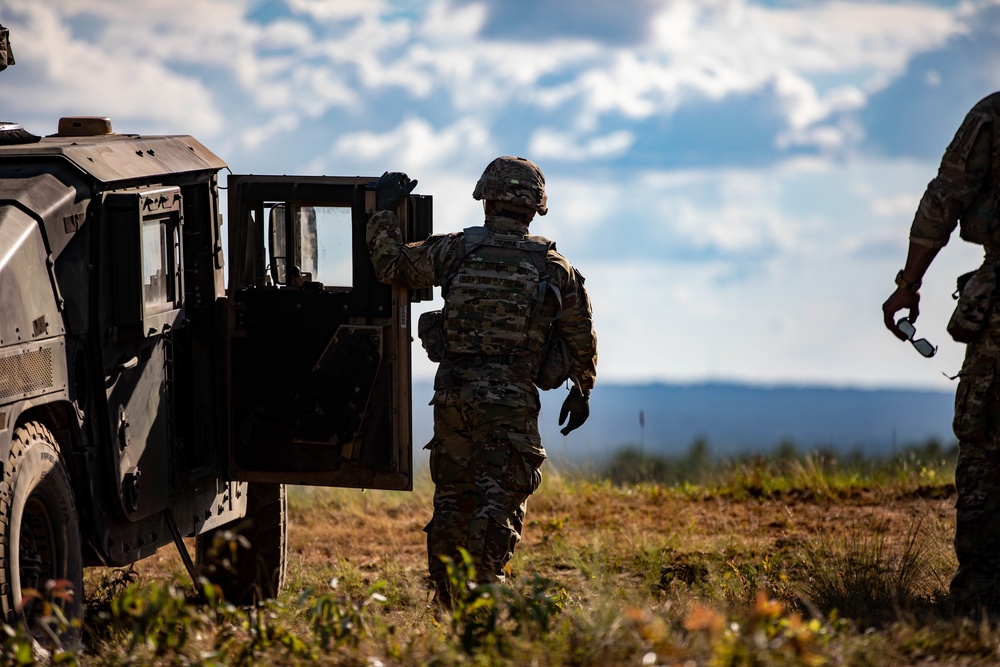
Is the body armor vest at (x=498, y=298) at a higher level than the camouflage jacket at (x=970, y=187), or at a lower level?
lower

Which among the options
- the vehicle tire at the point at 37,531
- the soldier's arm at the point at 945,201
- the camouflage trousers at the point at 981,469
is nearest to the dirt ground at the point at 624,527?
the camouflage trousers at the point at 981,469

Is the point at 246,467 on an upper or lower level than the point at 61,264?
lower

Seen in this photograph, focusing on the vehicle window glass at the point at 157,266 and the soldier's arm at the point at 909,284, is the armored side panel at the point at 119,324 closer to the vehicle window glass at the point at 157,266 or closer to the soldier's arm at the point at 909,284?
the vehicle window glass at the point at 157,266

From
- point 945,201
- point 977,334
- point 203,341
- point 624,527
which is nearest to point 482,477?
point 203,341

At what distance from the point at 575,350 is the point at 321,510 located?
4597 millimetres

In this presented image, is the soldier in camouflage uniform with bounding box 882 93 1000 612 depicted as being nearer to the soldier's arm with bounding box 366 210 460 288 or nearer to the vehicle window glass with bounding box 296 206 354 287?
the soldier's arm with bounding box 366 210 460 288

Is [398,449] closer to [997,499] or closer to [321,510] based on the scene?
[997,499]

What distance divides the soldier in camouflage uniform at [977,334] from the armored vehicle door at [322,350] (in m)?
2.58

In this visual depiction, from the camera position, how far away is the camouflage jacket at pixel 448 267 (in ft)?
22.3

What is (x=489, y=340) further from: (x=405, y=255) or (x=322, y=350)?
(x=322, y=350)

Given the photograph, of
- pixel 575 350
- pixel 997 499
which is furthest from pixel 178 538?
pixel 997 499

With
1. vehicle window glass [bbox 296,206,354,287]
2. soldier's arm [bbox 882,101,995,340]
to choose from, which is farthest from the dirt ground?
vehicle window glass [bbox 296,206,354,287]

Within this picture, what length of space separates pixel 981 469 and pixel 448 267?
2.70 m

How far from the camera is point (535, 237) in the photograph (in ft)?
22.9
